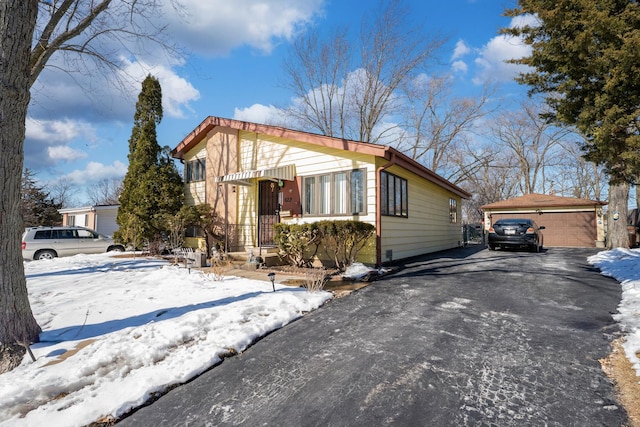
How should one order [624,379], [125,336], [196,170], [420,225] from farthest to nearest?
[196,170], [420,225], [125,336], [624,379]

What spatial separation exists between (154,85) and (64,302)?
1015 cm

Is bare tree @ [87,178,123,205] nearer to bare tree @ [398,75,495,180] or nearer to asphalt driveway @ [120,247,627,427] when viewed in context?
bare tree @ [398,75,495,180]

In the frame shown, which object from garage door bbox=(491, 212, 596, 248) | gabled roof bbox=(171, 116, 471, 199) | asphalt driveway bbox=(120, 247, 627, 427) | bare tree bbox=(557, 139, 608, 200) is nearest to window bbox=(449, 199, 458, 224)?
gabled roof bbox=(171, 116, 471, 199)

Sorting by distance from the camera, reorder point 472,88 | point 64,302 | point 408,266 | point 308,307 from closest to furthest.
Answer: point 308,307 → point 64,302 → point 408,266 → point 472,88

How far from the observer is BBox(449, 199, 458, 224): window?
51.3 ft

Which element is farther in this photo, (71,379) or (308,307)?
(308,307)

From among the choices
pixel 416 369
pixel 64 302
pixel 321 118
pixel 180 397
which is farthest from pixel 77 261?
pixel 321 118

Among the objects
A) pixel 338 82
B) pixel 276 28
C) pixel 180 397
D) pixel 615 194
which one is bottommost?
pixel 180 397

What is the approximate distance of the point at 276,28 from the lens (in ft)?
36.4

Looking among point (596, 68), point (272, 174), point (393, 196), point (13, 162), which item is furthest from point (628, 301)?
point (13, 162)

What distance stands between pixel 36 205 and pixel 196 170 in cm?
1935

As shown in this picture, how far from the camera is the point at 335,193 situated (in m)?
8.66

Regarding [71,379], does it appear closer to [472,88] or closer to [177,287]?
[177,287]

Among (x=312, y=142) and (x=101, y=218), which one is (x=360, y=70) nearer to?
(x=312, y=142)
